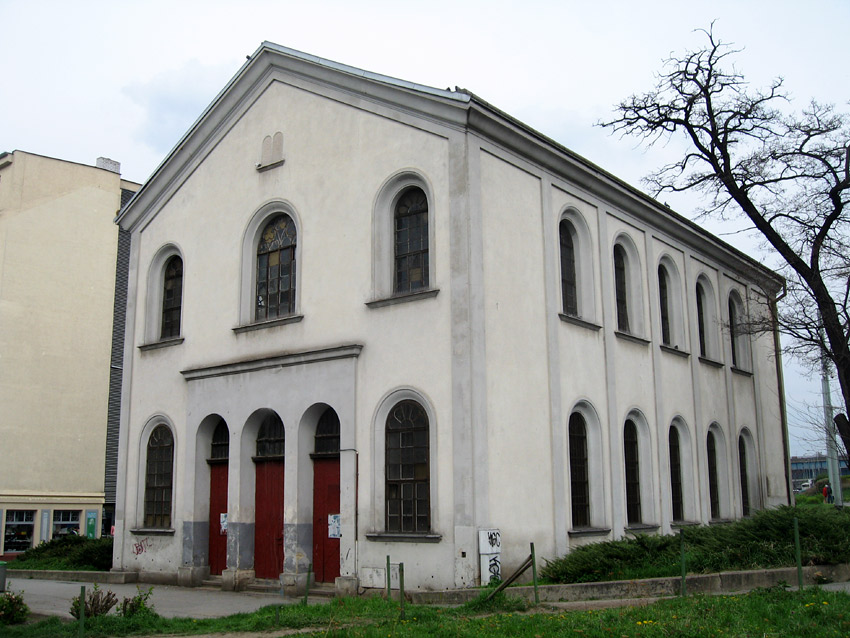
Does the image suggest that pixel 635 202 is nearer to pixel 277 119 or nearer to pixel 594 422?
pixel 594 422

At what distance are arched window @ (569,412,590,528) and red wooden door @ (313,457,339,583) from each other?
15.5 feet

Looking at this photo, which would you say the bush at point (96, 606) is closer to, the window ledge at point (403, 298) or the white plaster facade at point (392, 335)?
the white plaster facade at point (392, 335)

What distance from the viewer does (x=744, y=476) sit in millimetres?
25609

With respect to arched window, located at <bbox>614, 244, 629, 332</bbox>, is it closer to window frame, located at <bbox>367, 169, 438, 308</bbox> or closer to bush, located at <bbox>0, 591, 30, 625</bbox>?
window frame, located at <bbox>367, 169, 438, 308</bbox>

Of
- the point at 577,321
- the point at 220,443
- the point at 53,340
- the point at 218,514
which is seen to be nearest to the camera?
the point at 577,321

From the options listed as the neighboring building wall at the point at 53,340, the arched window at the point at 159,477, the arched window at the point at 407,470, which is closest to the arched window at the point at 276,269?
A: the arched window at the point at 159,477

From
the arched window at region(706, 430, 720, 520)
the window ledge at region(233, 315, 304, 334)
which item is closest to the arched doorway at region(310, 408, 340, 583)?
the window ledge at region(233, 315, 304, 334)

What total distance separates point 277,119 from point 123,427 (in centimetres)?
798

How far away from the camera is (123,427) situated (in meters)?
21.1

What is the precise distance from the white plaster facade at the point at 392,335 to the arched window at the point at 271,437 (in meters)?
0.22

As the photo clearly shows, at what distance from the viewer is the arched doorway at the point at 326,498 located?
1698 centimetres

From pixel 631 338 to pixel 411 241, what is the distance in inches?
257

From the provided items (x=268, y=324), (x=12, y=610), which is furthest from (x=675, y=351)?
(x=12, y=610)

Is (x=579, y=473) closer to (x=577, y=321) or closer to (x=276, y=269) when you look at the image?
(x=577, y=321)
